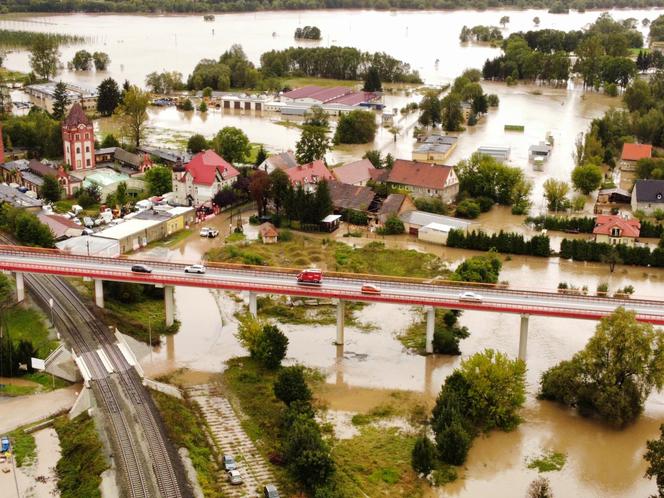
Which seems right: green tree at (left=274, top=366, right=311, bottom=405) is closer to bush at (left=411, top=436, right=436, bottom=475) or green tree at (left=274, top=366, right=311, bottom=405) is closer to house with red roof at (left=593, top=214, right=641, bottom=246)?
bush at (left=411, top=436, right=436, bottom=475)

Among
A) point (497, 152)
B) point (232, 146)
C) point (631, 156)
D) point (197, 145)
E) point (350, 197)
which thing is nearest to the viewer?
point (350, 197)

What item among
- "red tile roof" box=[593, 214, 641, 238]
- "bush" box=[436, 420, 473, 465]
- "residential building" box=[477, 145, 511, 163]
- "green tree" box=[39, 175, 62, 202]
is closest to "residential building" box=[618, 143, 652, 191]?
"residential building" box=[477, 145, 511, 163]

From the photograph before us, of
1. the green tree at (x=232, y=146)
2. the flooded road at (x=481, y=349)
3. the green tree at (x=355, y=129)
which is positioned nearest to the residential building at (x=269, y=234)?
the flooded road at (x=481, y=349)

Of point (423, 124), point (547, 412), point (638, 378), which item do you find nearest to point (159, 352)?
point (547, 412)

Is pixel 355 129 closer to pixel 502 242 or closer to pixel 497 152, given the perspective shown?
pixel 497 152

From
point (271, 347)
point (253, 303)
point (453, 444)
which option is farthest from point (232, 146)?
point (453, 444)

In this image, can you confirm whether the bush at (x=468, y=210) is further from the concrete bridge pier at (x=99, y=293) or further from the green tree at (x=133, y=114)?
the green tree at (x=133, y=114)
